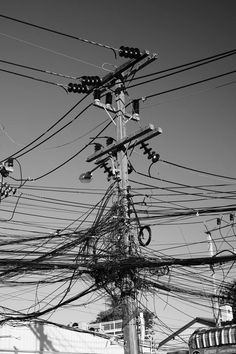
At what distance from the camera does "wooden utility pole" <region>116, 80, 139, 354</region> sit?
423 inches

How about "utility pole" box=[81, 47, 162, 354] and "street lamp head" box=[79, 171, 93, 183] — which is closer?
"utility pole" box=[81, 47, 162, 354]

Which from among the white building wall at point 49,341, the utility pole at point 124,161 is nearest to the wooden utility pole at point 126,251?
the utility pole at point 124,161

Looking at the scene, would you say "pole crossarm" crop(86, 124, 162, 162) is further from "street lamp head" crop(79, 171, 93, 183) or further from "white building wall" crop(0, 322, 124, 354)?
"white building wall" crop(0, 322, 124, 354)

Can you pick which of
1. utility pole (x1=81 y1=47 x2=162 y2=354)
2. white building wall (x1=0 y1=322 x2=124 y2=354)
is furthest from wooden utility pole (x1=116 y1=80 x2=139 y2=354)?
white building wall (x1=0 y1=322 x2=124 y2=354)

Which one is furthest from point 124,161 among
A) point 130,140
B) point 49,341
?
point 49,341

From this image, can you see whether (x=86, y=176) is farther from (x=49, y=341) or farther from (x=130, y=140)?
(x=49, y=341)

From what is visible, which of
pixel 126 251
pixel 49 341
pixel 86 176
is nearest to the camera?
pixel 126 251

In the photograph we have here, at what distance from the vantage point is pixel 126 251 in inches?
451

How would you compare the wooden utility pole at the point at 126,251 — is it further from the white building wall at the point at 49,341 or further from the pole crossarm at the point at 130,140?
the white building wall at the point at 49,341

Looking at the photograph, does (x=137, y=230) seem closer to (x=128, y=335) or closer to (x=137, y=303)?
(x=137, y=303)

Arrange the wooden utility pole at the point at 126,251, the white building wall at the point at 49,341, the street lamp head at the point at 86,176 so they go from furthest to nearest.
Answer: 1. the white building wall at the point at 49,341
2. the street lamp head at the point at 86,176
3. the wooden utility pole at the point at 126,251

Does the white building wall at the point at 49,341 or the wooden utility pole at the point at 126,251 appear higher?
the wooden utility pole at the point at 126,251

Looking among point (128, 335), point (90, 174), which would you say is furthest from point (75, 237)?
point (128, 335)

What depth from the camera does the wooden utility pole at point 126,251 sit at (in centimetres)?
1074
